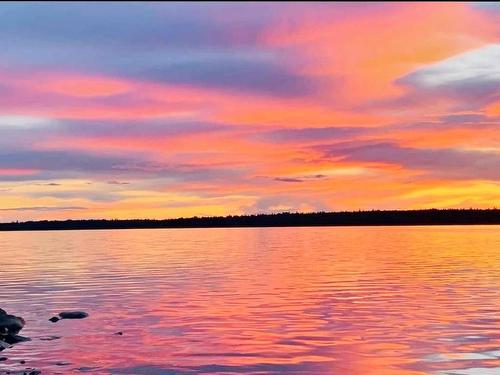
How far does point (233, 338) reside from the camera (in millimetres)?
29938

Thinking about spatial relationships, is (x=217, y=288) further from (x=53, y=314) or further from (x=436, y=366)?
(x=436, y=366)

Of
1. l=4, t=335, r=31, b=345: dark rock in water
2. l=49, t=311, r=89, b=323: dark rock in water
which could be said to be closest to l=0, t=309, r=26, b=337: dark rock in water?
l=4, t=335, r=31, b=345: dark rock in water

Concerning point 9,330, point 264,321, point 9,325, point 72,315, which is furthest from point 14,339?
point 264,321

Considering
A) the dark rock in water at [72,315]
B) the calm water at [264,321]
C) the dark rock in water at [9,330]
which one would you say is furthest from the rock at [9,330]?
the dark rock in water at [72,315]

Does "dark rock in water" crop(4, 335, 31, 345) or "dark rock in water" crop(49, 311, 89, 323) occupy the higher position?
"dark rock in water" crop(49, 311, 89, 323)

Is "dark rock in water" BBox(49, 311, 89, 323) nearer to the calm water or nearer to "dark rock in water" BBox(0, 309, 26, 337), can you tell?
the calm water

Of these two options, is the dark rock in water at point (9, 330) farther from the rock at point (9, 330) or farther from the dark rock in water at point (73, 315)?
the dark rock in water at point (73, 315)

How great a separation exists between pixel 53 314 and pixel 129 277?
74.4 ft

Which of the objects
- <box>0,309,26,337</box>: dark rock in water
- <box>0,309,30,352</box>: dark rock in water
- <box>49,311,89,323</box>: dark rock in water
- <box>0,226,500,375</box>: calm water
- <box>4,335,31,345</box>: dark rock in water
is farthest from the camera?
<box>49,311,89,323</box>: dark rock in water

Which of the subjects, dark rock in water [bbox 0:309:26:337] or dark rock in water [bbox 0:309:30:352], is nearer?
dark rock in water [bbox 0:309:30:352]

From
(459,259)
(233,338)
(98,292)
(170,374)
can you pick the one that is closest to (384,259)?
(459,259)

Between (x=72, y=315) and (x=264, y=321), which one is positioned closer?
(x=264, y=321)

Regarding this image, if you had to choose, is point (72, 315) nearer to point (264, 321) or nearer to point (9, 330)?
point (9, 330)

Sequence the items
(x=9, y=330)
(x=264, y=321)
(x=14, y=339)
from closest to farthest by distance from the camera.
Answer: (x=14, y=339)
(x=9, y=330)
(x=264, y=321)
